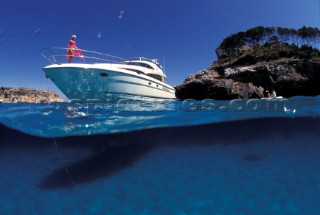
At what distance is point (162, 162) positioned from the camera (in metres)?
9.26

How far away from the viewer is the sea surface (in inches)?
220

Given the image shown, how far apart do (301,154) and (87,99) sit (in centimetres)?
1519

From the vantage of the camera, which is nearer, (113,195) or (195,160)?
(113,195)

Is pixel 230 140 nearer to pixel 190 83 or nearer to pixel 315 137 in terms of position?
pixel 315 137

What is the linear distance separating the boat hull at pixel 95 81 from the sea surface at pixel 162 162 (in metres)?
5.17

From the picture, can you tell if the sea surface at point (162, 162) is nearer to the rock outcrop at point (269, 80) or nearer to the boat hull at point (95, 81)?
the boat hull at point (95, 81)

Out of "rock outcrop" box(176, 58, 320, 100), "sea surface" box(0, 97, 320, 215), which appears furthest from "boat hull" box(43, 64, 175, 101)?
"rock outcrop" box(176, 58, 320, 100)

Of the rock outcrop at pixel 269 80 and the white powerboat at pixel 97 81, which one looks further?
the rock outcrop at pixel 269 80

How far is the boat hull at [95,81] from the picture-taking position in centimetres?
1575

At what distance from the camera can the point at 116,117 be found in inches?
438

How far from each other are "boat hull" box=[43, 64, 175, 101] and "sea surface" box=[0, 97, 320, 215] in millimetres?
5166

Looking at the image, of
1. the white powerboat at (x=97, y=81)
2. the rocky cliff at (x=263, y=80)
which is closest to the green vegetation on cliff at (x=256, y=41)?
the rocky cliff at (x=263, y=80)

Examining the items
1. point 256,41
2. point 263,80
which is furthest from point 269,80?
point 256,41

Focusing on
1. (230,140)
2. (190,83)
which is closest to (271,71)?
(190,83)
